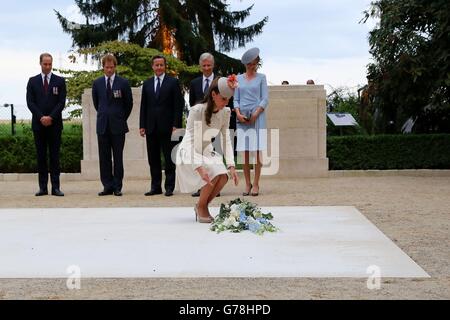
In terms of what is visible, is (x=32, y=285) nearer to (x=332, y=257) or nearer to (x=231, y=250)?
(x=231, y=250)

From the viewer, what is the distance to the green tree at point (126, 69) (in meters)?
32.7

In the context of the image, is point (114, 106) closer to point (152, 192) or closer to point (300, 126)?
point (152, 192)

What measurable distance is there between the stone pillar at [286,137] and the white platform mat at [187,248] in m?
7.39

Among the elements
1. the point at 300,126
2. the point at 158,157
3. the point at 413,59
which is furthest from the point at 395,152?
the point at 158,157

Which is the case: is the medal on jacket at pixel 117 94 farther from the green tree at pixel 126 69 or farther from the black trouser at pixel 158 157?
the green tree at pixel 126 69

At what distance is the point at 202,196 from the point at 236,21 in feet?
107

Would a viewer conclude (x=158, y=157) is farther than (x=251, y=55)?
Yes

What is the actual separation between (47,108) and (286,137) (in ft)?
18.6

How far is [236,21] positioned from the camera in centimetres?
4056

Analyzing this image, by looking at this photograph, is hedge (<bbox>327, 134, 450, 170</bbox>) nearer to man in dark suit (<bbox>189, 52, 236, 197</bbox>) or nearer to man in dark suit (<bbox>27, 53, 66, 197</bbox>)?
man in dark suit (<bbox>189, 52, 236, 197</bbox>)

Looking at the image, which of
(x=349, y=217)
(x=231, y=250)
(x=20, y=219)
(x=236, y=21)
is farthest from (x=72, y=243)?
(x=236, y=21)

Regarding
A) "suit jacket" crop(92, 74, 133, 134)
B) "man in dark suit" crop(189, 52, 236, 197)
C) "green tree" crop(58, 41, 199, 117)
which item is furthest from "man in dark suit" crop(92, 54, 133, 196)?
"green tree" crop(58, 41, 199, 117)

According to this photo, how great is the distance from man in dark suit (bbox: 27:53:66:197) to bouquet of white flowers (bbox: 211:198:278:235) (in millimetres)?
5170

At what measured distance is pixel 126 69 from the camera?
32.2 metres
